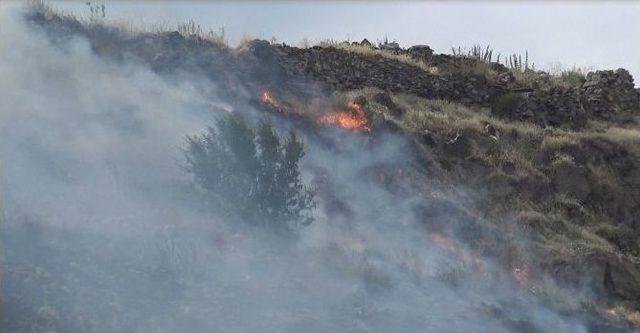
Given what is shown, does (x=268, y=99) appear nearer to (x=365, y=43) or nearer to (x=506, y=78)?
(x=365, y=43)

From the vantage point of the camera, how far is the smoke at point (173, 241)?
30.2 feet

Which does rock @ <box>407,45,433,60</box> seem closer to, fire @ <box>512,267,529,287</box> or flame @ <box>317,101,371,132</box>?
flame @ <box>317,101,371,132</box>

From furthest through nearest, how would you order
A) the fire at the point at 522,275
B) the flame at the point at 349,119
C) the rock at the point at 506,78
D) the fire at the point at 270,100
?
the rock at the point at 506,78, the fire at the point at 270,100, the flame at the point at 349,119, the fire at the point at 522,275

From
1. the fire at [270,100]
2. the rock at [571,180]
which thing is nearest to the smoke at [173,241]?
the fire at [270,100]

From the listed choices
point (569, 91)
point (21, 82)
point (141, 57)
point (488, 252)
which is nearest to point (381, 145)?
point (488, 252)

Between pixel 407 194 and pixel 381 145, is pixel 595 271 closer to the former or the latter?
pixel 407 194

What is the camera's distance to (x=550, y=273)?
12.2 meters

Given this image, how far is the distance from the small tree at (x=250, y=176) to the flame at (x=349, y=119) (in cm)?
353

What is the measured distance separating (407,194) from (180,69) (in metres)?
6.49

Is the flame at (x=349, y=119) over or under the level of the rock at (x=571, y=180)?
over

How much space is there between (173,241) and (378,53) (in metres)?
12.0

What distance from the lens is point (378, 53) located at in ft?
68.1

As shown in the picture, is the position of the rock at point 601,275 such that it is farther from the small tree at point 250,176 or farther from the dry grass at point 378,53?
the dry grass at point 378,53

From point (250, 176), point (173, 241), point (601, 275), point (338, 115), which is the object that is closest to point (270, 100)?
point (338, 115)
